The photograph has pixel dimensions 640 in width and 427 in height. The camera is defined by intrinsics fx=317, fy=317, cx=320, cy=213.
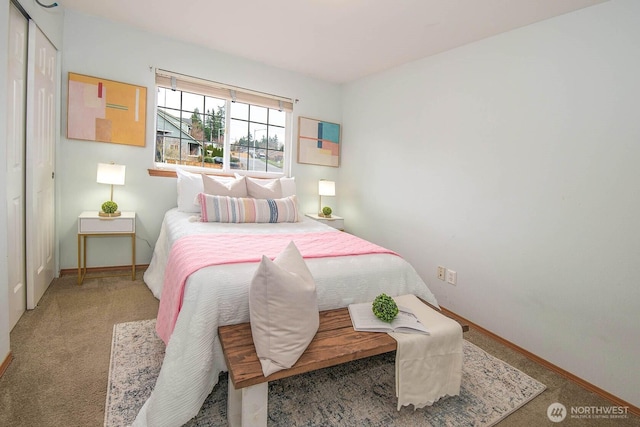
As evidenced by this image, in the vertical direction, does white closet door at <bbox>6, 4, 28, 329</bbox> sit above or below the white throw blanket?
above

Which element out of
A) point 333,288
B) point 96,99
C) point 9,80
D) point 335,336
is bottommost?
point 335,336

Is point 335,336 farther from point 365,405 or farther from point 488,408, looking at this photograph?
point 488,408

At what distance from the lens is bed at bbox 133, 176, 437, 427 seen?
128 centimetres

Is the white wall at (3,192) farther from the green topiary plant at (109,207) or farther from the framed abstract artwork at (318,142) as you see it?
the framed abstract artwork at (318,142)

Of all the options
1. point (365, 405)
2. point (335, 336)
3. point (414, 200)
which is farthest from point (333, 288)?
point (414, 200)

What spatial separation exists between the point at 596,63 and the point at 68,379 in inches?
132

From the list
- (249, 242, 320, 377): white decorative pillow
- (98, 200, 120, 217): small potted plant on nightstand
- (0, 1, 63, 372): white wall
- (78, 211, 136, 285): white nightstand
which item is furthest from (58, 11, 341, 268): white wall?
(249, 242, 320, 377): white decorative pillow

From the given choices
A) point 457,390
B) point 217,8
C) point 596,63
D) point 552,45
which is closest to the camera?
point 457,390

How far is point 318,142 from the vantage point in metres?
4.11

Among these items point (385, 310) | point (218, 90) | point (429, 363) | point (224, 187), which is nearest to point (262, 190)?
point (224, 187)

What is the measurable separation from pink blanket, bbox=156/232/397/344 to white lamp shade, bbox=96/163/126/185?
125 cm

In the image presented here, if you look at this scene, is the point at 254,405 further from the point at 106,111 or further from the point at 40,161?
the point at 106,111

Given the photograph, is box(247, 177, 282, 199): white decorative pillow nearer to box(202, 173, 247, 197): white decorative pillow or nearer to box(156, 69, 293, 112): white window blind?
box(202, 173, 247, 197): white decorative pillow

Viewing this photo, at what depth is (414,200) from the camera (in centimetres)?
314
